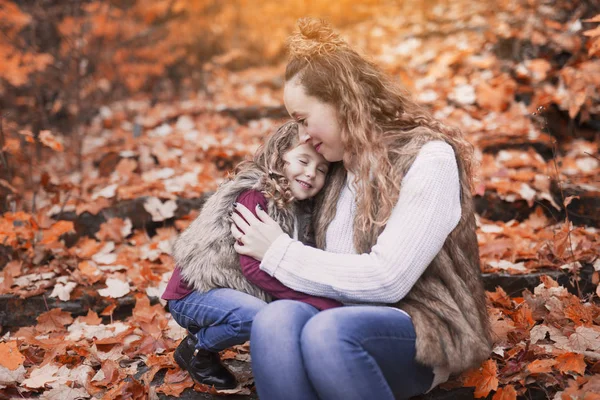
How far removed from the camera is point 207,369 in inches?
95.2

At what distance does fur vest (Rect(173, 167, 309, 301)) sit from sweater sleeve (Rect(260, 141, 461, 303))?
10.1 inches

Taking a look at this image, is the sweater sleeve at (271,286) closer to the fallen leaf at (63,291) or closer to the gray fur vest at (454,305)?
the gray fur vest at (454,305)

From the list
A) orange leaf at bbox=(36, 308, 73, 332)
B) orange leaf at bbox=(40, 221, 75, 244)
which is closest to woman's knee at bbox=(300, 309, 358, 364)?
orange leaf at bbox=(36, 308, 73, 332)

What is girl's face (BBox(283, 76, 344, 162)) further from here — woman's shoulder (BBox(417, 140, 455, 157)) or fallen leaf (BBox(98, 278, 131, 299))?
fallen leaf (BBox(98, 278, 131, 299))

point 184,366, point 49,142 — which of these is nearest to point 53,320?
point 184,366

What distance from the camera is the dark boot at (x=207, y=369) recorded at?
2.42 m

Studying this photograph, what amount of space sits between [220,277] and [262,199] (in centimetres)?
37

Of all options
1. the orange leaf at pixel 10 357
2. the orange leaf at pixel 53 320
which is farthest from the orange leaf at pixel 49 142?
the orange leaf at pixel 10 357

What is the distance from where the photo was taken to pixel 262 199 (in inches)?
94.1

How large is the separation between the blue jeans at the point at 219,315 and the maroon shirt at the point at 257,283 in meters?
0.06

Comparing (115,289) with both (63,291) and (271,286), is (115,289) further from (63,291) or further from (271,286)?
(271,286)

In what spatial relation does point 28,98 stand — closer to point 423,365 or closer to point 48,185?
point 48,185

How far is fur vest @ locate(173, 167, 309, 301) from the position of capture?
2.36m

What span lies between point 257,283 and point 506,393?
1072 mm
